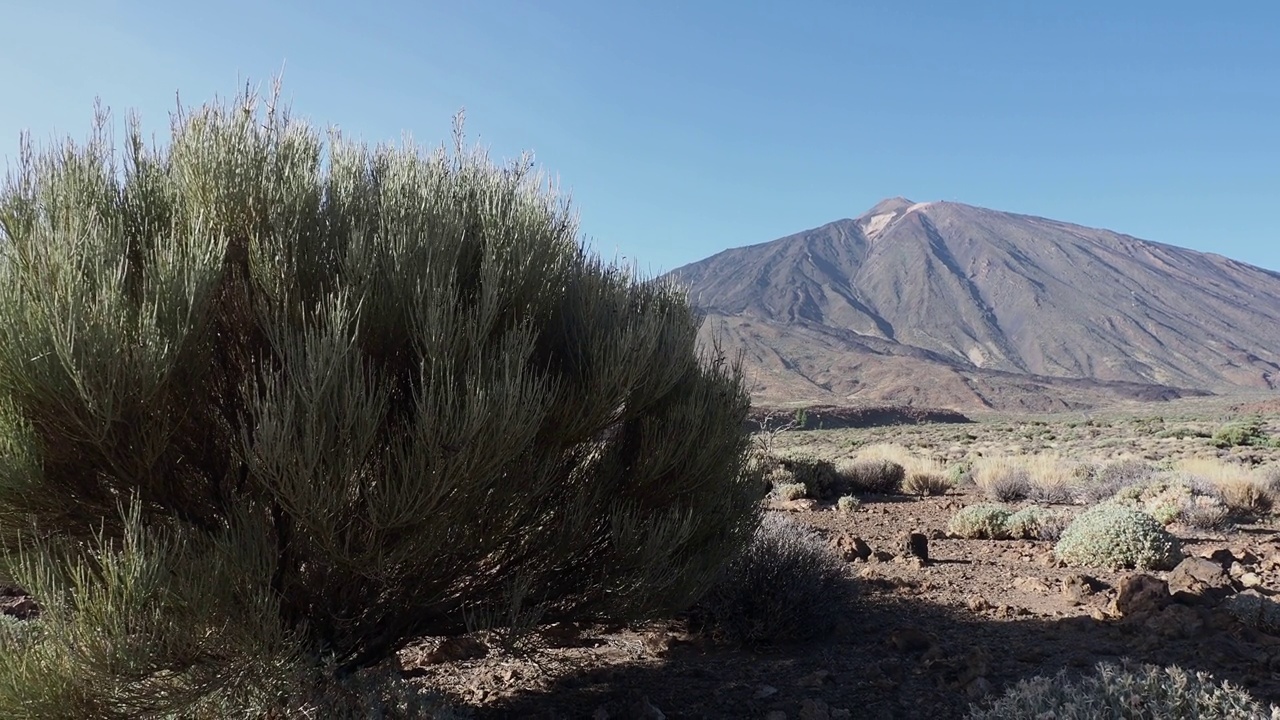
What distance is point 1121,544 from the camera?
749 cm

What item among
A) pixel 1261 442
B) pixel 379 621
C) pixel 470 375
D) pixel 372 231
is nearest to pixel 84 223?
pixel 372 231

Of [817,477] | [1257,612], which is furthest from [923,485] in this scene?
[1257,612]

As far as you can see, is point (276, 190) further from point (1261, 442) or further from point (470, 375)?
point (1261, 442)

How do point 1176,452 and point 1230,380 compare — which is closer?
point 1176,452

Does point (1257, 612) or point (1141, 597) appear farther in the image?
point (1141, 597)

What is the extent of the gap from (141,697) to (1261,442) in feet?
87.4

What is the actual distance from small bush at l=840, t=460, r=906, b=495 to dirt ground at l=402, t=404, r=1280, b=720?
6.33m

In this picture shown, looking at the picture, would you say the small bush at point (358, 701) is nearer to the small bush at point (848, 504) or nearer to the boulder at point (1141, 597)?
the boulder at point (1141, 597)

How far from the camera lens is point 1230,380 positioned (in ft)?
463

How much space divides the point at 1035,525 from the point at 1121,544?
2.04 meters

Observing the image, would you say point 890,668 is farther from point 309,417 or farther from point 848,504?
point 848,504

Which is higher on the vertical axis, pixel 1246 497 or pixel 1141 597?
pixel 1141 597

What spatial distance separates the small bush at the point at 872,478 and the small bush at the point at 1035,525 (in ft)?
13.7

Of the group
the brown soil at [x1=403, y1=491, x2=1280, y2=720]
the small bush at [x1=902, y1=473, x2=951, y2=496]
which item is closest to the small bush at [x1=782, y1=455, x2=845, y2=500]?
the small bush at [x1=902, y1=473, x2=951, y2=496]
